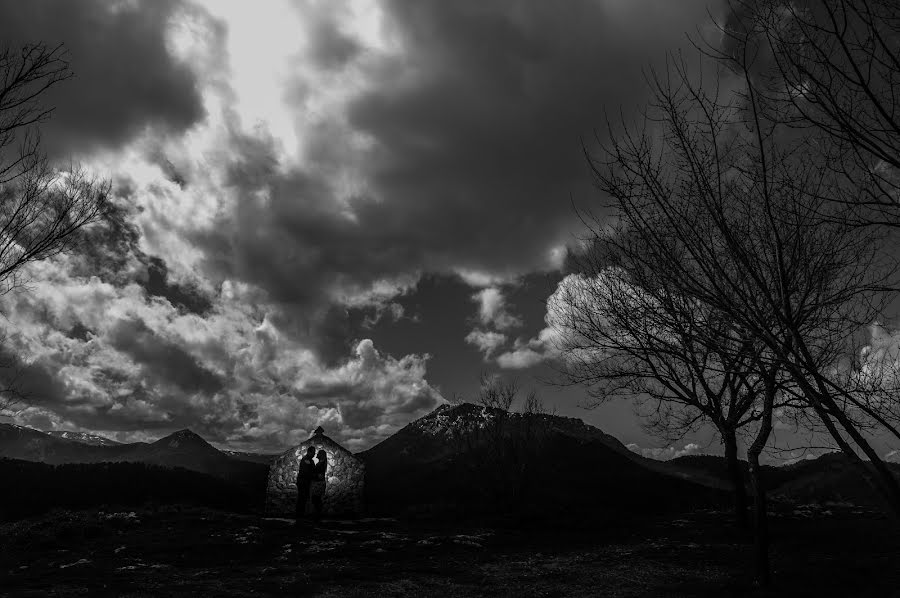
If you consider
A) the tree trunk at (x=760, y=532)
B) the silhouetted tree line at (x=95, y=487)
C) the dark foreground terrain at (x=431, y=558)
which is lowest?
the silhouetted tree line at (x=95, y=487)

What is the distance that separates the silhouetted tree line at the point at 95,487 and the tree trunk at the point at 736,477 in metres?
71.2

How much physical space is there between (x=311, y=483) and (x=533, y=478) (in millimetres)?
41361

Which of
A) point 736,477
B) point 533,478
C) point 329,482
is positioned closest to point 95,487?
point 533,478

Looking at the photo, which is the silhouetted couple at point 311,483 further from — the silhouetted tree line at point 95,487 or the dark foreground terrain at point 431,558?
the silhouetted tree line at point 95,487

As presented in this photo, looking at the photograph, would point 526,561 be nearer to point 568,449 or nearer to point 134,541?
point 134,541

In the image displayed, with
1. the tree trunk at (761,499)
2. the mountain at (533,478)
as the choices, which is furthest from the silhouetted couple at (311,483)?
the tree trunk at (761,499)

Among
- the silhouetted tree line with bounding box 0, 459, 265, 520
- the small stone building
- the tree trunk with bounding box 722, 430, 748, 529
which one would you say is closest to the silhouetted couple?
the small stone building

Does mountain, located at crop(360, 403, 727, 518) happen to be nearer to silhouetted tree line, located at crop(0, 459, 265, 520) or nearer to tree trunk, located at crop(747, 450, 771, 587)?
tree trunk, located at crop(747, 450, 771, 587)

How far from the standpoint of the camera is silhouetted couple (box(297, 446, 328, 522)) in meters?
26.9

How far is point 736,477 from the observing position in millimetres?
17453

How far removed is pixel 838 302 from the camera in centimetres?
873

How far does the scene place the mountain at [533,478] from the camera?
3291cm

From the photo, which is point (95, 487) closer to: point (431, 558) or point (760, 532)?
point (431, 558)

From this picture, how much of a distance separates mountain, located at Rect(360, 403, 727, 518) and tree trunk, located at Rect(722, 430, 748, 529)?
308 inches
